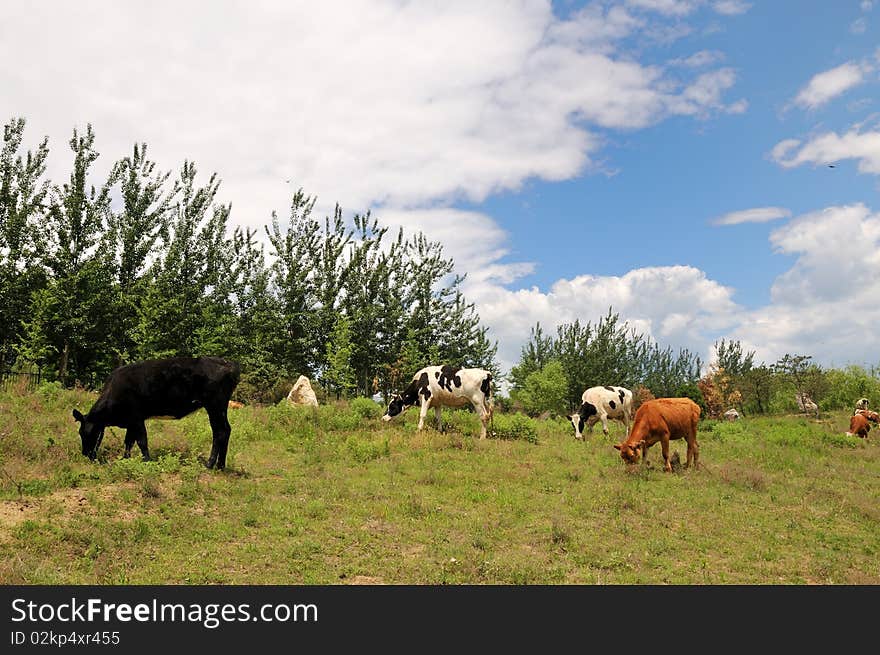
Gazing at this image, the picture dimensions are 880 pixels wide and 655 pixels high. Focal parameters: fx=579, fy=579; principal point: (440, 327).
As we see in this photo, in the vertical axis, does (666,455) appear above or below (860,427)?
below

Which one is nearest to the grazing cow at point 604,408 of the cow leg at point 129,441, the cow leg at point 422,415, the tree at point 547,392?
the cow leg at point 422,415

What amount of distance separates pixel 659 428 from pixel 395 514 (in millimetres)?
8568

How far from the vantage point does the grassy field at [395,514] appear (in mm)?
8586

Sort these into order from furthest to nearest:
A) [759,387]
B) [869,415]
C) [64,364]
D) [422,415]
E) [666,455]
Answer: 1. [759,387]
2. [64,364]
3. [869,415]
4. [422,415]
5. [666,455]

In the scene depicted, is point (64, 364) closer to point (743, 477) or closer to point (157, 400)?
point (157, 400)

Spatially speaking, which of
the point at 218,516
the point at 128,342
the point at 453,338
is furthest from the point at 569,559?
the point at 453,338

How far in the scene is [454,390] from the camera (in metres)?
20.6

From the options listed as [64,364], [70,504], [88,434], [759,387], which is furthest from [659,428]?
[759,387]

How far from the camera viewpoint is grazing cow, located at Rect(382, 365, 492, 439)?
2047 centimetres

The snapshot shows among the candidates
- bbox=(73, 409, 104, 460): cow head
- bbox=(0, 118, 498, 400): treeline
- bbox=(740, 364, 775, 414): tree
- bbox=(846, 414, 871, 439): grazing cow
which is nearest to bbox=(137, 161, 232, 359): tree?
bbox=(0, 118, 498, 400): treeline

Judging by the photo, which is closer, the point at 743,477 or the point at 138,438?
the point at 138,438

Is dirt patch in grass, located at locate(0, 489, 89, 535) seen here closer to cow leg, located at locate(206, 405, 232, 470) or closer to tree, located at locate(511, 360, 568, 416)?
cow leg, located at locate(206, 405, 232, 470)

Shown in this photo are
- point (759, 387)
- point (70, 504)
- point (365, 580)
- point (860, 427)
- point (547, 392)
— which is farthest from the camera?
point (759, 387)
